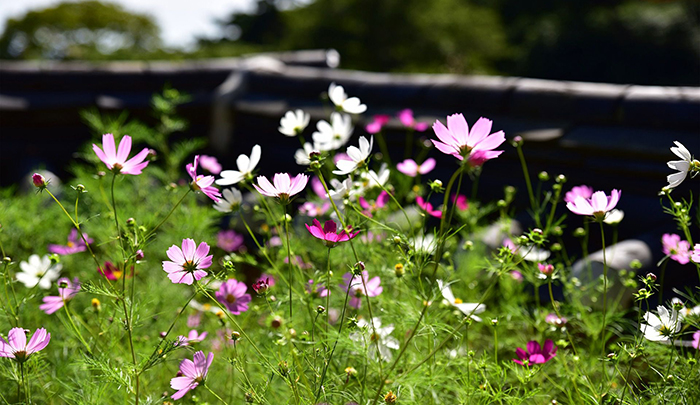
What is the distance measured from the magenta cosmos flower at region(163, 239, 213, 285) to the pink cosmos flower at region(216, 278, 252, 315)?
7.7 inches

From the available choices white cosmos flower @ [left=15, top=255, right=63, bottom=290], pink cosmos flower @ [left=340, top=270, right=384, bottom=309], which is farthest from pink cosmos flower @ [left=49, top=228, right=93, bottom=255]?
pink cosmos flower @ [left=340, top=270, right=384, bottom=309]

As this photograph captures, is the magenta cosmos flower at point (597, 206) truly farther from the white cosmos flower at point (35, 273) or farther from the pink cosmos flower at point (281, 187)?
the white cosmos flower at point (35, 273)

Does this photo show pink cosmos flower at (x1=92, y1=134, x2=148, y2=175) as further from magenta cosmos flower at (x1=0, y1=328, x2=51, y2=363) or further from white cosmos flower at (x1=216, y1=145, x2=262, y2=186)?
magenta cosmos flower at (x1=0, y1=328, x2=51, y2=363)

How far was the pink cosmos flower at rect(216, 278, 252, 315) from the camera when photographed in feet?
3.62

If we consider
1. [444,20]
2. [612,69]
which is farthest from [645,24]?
[444,20]

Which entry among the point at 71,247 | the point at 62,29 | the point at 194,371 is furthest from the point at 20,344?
the point at 62,29

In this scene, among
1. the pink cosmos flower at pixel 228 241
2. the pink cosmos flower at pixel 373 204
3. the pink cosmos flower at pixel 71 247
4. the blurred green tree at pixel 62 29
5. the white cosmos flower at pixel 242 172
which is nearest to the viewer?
the white cosmos flower at pixel 242 172

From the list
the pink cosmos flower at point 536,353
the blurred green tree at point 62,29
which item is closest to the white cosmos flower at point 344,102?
the pink cosmos flower at point 536,353

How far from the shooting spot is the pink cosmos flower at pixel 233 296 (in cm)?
110

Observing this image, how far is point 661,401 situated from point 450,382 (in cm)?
44

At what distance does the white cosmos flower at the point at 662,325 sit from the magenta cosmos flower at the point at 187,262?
0.68 metres

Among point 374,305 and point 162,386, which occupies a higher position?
point 374,305

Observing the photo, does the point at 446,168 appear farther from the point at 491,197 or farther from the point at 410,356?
the point at 410,356

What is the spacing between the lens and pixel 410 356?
1231mm
